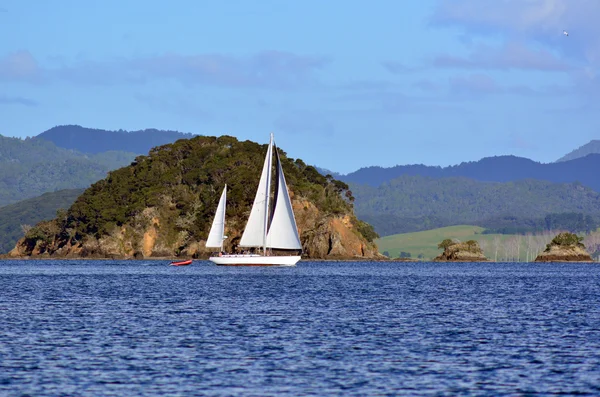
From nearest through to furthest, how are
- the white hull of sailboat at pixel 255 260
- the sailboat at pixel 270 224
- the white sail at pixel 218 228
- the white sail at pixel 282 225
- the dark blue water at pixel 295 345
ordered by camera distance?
the dark blue water at pixel 295 345
the sailboat at pixel 270 224
the white sail at pixel 282 225
the white hull of sailboat at pixel 255 260
the white sail at pixel 218 228

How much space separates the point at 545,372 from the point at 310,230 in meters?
160

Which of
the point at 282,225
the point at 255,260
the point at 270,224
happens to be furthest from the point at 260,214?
the point at 255,260

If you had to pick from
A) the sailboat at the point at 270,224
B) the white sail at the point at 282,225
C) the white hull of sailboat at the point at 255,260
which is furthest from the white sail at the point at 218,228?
the white sail at the point at 282,225

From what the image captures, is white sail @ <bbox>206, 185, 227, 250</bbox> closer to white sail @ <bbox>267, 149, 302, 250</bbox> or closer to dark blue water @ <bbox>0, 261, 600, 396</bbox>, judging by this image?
white sail @ <bbox>267, 149, 302, 250</bbox>

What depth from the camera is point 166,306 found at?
202 ft

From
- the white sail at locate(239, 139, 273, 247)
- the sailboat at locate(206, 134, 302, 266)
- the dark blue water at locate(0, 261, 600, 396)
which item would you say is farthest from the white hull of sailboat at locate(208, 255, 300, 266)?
the dark blue water at locate(0, 261, 600, 396)

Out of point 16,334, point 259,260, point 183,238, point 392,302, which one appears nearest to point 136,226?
point 183,238

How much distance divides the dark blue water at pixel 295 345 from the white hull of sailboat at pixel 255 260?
4835 centimetres

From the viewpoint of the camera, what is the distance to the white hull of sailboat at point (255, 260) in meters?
121

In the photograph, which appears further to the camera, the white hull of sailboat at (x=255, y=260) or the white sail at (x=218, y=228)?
the white sail at (x=218, y=228)

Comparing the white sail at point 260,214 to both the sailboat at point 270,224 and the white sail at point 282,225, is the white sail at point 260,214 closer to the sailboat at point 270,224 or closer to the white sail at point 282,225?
the sailboat at point 270,224

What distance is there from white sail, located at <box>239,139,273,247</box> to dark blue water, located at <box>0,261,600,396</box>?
47.1 meters

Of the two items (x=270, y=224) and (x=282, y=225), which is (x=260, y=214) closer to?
(x=270, y=224)

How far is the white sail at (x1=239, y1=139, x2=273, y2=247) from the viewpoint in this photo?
4702 inches
